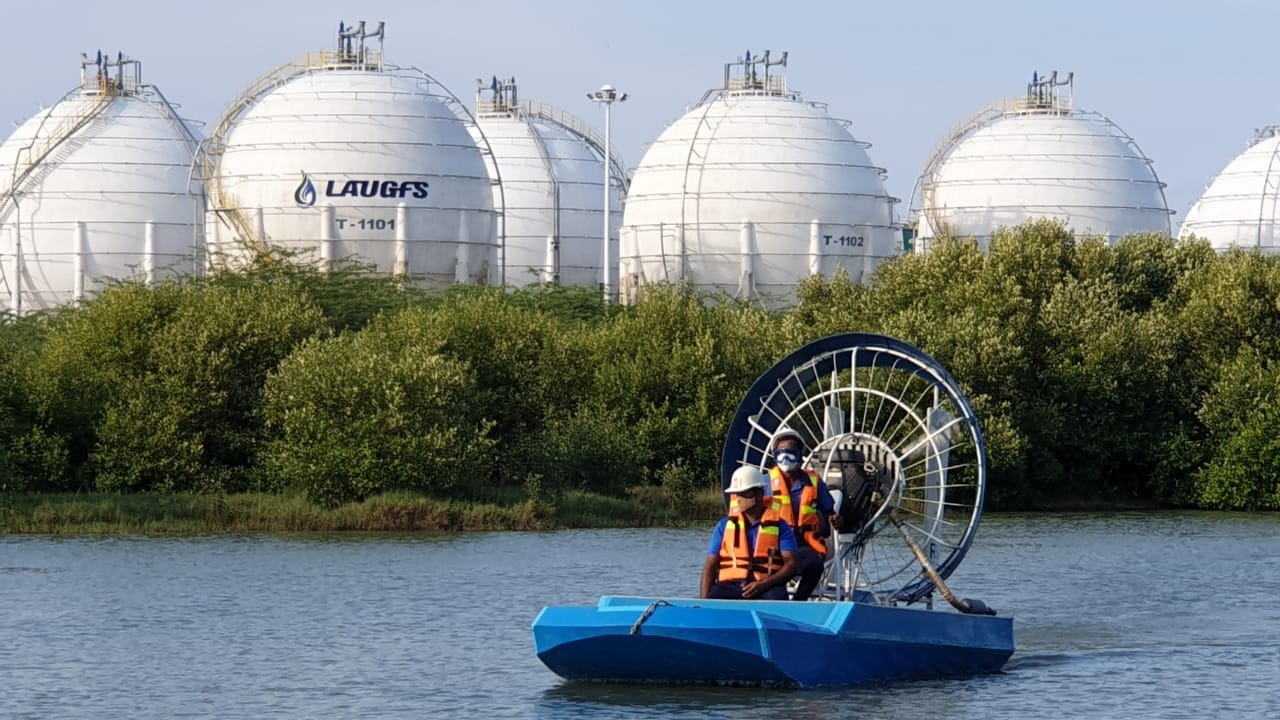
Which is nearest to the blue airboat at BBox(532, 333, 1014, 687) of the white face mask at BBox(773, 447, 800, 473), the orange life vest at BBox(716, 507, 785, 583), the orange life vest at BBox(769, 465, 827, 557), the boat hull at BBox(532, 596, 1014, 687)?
the boat hull at BBox(532, 596, 1014, 687)

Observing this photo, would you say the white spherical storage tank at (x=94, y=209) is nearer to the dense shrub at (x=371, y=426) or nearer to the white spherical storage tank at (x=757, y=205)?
the white spherical storage tank at (x=757, y=205)

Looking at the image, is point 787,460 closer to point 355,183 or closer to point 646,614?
point 646,614

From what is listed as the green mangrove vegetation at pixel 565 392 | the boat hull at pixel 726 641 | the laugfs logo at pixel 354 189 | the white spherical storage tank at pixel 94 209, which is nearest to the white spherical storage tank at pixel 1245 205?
the green mangrove vegetation at pixel 565 392

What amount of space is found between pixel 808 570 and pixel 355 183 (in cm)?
4270

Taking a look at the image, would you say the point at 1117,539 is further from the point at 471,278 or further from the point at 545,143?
the point at 545,143

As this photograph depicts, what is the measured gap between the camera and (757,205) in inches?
2611

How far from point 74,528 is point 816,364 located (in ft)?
68.4

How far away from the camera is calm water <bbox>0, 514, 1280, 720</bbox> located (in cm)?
2152

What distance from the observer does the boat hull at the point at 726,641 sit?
67.6 ft

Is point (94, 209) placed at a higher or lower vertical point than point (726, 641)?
higher

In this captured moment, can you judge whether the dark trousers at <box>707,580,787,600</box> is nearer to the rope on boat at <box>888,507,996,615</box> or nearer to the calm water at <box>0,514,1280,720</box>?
the calm water at <box>0,514,1280,720</box>

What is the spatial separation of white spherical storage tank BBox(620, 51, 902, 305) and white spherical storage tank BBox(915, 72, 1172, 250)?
469 cm

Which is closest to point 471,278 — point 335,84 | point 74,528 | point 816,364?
point 335,84

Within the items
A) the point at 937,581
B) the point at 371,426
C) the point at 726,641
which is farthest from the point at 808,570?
the point at 371,426
